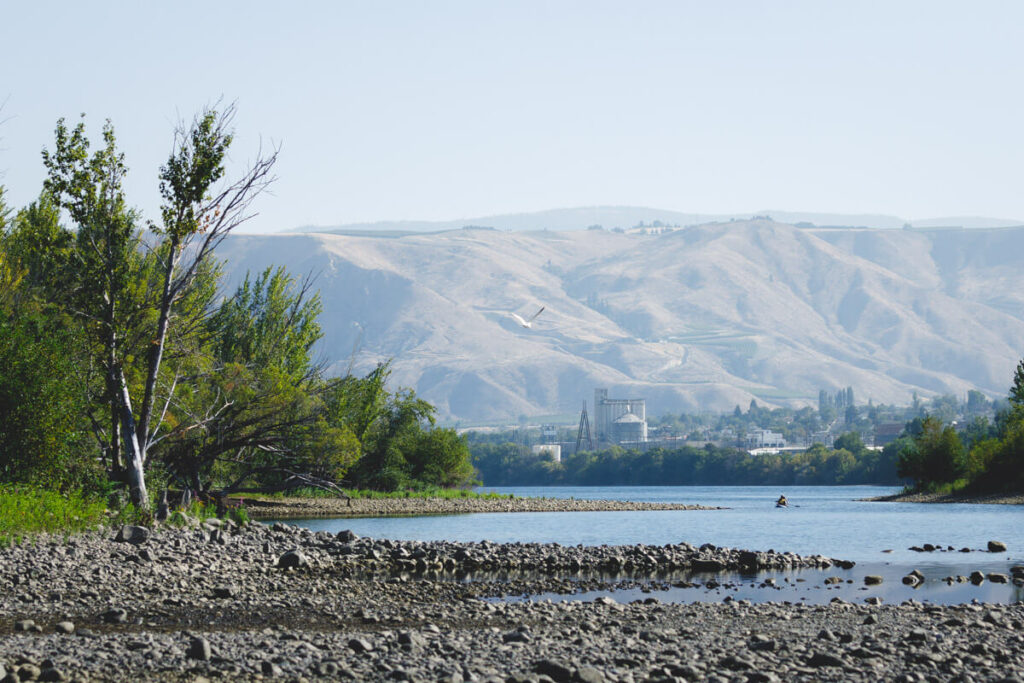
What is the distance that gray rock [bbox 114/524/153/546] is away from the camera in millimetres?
23856

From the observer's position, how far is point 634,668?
48.1ft

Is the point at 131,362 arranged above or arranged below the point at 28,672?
above

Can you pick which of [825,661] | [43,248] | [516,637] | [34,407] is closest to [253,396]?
[43,248]

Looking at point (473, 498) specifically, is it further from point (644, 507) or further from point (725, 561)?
point (725, 561)

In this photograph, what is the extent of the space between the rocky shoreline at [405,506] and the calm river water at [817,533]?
9.67 ft

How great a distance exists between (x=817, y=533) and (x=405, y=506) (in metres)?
27.2

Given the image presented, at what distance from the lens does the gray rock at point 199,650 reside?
14086mm

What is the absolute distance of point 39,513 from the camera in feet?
78.3

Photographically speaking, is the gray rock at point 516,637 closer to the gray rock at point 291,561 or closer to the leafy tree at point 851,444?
the gray rock at point 291,561

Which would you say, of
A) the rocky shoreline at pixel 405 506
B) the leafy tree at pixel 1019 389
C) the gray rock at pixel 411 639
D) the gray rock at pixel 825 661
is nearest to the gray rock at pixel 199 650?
the gray rock at pixel 411 639

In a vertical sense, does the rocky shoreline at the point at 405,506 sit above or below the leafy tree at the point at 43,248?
below

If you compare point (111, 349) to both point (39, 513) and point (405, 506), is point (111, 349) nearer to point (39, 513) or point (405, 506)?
point (39, 513)

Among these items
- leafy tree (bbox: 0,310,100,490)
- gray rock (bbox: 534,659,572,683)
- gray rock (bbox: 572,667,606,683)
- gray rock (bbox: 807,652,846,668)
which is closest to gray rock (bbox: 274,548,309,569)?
leafy tree (bbox: 0,310,100,490)

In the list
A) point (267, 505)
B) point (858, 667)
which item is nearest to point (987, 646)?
point (858, 667)
